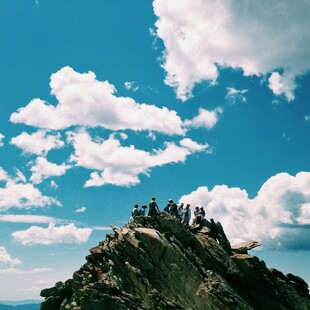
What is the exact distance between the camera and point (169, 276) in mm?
41312

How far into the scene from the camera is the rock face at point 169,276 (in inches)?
1485

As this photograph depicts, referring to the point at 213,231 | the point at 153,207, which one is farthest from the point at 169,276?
the point at 213,231

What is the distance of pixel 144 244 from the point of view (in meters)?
43.5

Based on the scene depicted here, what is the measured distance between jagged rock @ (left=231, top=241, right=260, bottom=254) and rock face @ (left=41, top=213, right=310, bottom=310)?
0.70 metres

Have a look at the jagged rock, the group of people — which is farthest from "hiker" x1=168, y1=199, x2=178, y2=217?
the jagged rock

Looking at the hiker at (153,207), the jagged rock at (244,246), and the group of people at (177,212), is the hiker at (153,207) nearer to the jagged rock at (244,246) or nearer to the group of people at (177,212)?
the group of people at (177,212)

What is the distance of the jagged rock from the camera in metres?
55.5

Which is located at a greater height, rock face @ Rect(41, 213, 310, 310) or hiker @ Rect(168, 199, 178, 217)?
hiker @ Rect(168, 199, 178, 217)

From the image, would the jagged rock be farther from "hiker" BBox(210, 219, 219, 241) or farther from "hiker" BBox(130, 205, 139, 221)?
"hiker" BBox(130, 205, 139, 221)

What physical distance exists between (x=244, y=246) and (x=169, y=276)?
20.6 metres

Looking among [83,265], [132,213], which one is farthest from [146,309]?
[132,213]

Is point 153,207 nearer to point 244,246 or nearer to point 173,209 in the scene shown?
point 173,209

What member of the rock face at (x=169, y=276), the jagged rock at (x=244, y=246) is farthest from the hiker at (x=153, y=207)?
the jagged rock at (x=244, y=246)

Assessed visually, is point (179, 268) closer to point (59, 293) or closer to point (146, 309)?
point (146, 309)
